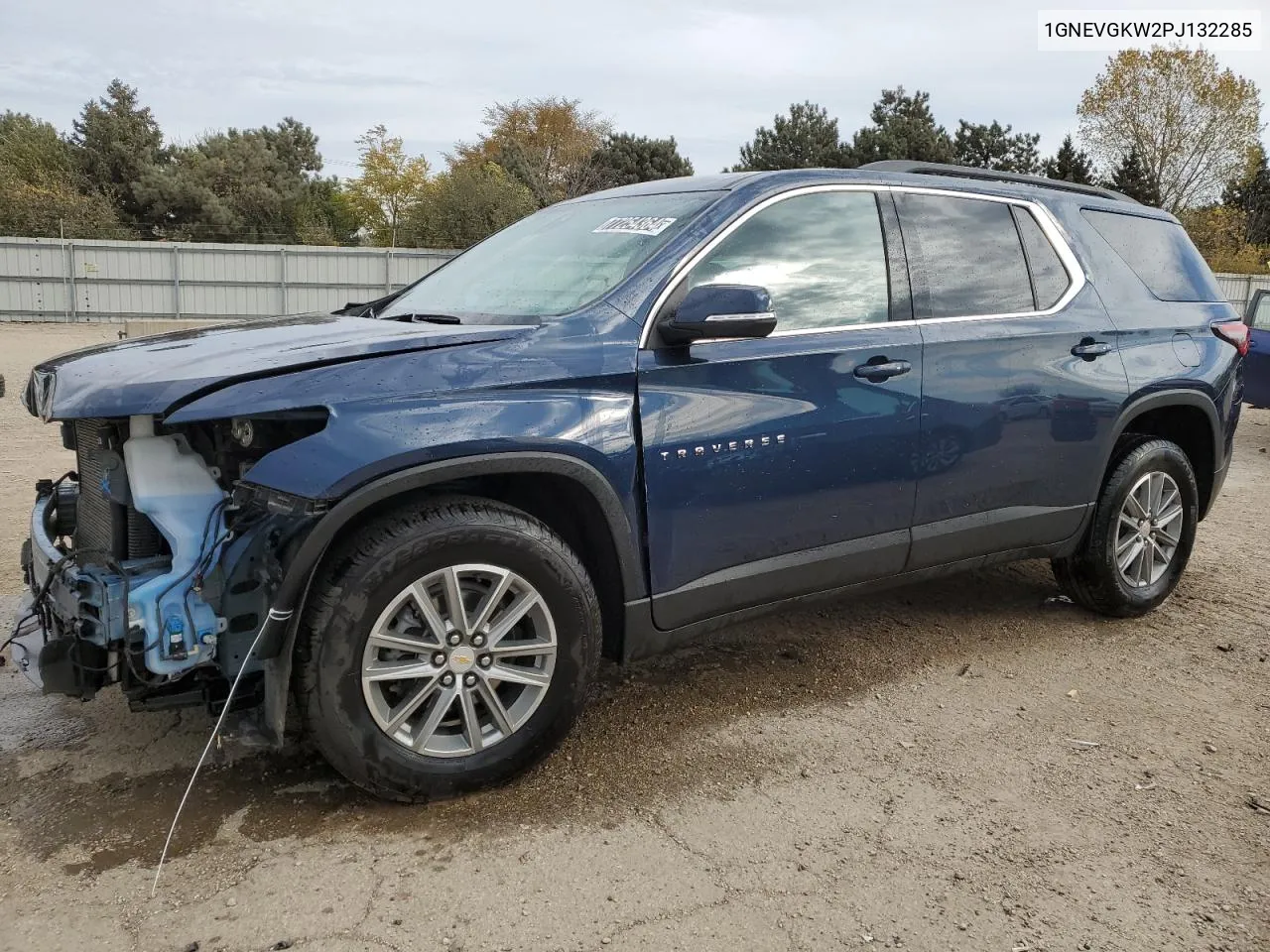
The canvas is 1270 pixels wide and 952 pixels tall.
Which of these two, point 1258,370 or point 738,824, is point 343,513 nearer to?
point 738,824

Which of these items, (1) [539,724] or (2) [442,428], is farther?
(1) [539,724]

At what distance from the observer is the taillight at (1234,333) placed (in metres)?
4.93

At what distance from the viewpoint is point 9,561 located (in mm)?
5414

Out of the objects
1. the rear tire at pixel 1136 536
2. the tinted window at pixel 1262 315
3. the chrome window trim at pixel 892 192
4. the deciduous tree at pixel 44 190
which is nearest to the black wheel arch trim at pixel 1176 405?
the rear tire at pixel 1136 536

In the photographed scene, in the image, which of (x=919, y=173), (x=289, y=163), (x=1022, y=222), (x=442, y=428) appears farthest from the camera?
(x=289, y=163)

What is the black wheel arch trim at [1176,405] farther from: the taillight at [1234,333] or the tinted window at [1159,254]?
the tinted window at [1159,254]

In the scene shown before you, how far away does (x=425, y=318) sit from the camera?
3.66m

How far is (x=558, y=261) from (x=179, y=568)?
167cm

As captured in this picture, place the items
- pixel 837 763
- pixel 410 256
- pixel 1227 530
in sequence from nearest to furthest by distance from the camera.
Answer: pixel 837 763
pixel 1227 530
pixel 410 256

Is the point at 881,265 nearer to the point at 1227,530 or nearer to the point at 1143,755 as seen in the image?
the point at 1143,755

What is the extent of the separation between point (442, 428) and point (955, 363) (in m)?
2.02

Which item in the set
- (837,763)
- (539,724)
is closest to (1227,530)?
(837,763)

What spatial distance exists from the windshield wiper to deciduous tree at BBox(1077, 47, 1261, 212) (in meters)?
43.7

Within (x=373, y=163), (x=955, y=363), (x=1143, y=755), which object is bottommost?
(x=1143, y=755)
